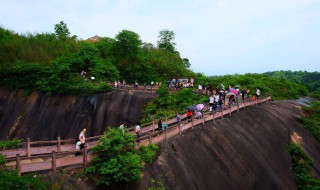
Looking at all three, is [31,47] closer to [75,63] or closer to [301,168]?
[75,63]

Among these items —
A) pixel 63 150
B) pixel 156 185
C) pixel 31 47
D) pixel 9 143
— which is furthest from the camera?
pixel 31 47

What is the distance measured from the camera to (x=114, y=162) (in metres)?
10.8

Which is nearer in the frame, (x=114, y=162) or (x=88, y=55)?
(x=114, y=162)

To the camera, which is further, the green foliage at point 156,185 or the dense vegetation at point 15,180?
the green foliage at point 156,185

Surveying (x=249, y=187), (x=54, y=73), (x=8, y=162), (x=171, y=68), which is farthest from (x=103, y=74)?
(x=8, y=162)

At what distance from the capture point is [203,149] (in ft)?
52.2

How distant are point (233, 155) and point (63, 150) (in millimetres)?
9546

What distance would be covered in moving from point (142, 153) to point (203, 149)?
14.8 ft

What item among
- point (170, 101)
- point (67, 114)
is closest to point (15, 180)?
point (170, 101)

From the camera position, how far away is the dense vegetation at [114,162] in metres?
10.6

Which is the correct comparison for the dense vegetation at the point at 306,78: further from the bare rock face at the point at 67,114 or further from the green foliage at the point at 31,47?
the bare rock face at the point at 67,114

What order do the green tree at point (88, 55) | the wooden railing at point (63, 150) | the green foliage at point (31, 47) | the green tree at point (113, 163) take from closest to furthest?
the wooden railing at point (63, 150), the green tree at point (113, 163), the green tree at point (88, 55), the green foliage at point (31, 47)

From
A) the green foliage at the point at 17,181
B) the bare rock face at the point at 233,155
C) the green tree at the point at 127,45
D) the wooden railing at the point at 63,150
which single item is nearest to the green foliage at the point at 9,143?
the wooden railing at the point at 63,150

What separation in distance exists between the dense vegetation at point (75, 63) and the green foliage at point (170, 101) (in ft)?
20.6
